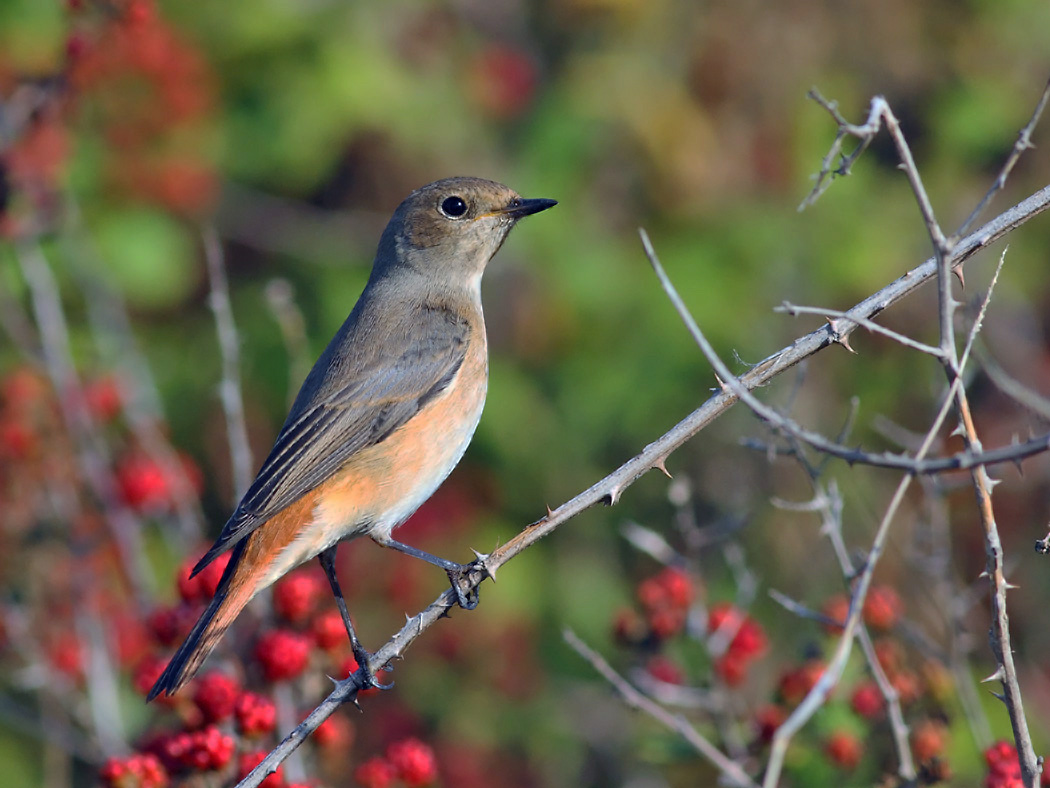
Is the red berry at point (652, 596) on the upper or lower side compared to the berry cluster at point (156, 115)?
lower

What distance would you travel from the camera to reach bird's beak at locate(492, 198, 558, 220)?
4848 millimetres

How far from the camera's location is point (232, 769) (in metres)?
3.47

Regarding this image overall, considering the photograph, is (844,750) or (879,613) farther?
(879,613)

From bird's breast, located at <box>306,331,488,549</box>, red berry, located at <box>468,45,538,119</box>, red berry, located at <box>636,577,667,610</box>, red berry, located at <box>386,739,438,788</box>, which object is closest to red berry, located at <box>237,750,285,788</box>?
red berry, located at <box>386,739,438,788</box>

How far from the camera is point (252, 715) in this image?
344 cm

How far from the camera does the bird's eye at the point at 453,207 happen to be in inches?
201

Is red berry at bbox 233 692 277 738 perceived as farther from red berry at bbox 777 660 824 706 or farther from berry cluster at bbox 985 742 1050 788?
berry cluster at bbox 985 742 1050 788

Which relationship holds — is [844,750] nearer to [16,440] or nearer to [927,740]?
[927,740]

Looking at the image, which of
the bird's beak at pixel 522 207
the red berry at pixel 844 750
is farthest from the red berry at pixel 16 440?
the red berry at pixel 844 750

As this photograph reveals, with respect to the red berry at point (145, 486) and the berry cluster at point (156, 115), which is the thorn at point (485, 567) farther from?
the berry cluster at point (156, 115)

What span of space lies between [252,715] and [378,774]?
422mm

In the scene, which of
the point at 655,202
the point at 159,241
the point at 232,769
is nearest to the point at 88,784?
the point at 159,241

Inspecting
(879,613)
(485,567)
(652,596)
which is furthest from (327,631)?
(879,613)

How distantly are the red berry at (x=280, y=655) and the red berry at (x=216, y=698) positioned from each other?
0.22 m
